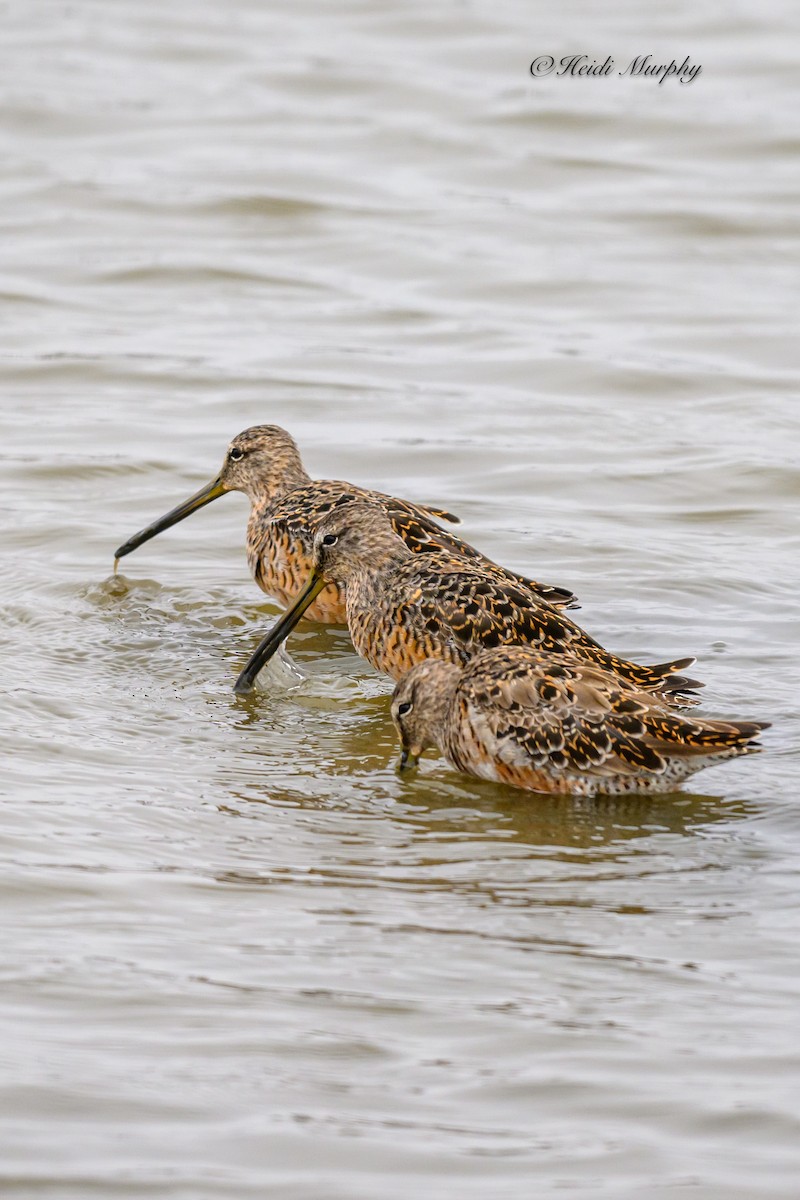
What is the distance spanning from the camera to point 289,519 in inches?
309

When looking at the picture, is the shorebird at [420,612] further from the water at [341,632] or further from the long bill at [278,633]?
the water at [341,632]

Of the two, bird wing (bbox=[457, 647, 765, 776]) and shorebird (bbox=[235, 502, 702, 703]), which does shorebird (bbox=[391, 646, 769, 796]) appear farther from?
shorebird (bbox=[235, 502, 702, 703])

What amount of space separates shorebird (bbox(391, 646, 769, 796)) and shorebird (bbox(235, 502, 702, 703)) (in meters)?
0.39

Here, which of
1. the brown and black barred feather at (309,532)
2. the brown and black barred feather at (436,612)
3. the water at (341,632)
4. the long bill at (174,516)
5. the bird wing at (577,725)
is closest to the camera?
the water at (341,632)

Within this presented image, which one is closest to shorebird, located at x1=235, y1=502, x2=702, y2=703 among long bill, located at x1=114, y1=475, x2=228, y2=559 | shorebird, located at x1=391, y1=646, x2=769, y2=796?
shorebird, located at x1=391, y1=646, x2=769, y2=796

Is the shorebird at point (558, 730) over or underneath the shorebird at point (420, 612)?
underneath

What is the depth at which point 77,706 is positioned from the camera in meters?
A: 6.61

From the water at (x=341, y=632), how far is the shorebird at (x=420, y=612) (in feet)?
0.80

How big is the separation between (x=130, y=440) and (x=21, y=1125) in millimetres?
6351

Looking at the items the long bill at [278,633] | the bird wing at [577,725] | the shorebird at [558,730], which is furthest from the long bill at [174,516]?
the bird wing at [577,725]

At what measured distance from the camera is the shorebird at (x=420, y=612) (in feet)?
21.7

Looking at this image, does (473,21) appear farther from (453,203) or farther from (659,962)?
(659,962)

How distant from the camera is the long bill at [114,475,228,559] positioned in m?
8.21

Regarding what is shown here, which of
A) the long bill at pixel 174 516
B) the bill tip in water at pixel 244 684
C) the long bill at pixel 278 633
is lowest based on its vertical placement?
the bill tip in water at pixel 244 684
